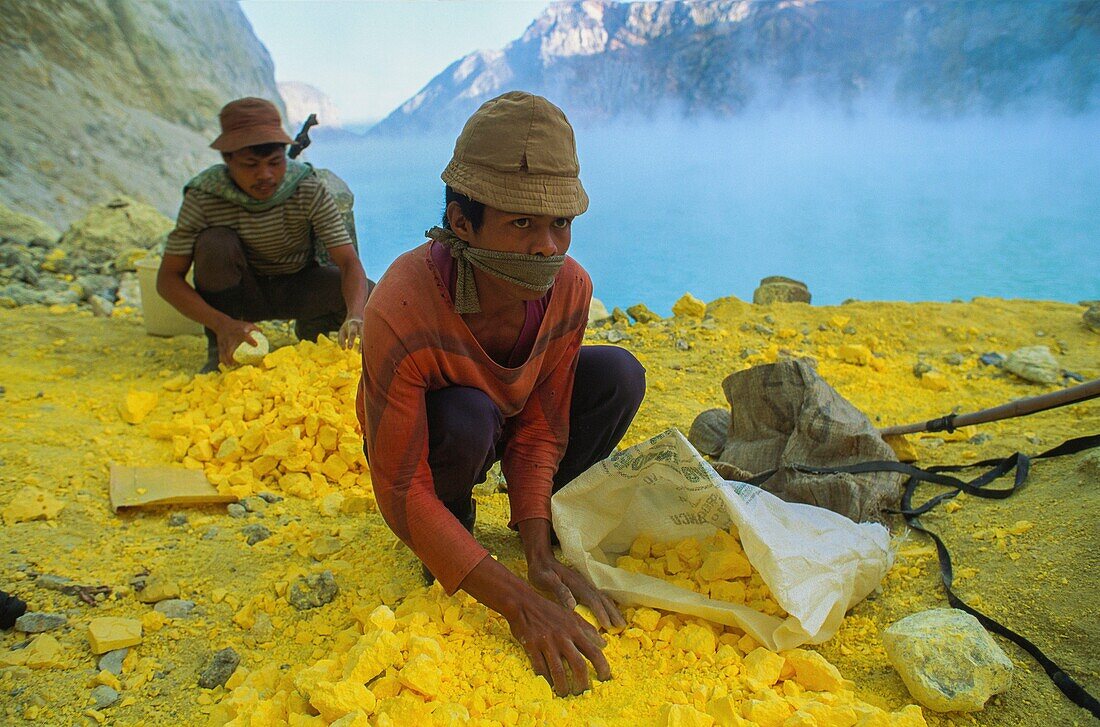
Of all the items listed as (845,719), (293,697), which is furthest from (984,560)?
(293,697)

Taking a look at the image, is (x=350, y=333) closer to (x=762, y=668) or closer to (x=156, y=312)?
(x=156, y=312)

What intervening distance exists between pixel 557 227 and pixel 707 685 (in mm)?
901

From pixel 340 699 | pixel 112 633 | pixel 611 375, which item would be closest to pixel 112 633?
pixel 112 633

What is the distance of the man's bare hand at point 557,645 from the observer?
1.35 m

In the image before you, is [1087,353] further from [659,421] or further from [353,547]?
[353,547]

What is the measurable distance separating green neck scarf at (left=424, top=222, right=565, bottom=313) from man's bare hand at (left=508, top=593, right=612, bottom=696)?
0.59m

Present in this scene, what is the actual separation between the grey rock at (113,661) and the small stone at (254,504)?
28.3 inches

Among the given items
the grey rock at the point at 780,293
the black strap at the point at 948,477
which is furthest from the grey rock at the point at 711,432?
the grey rock at the point at 780,293

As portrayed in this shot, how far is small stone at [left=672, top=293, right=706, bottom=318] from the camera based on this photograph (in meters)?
4.36

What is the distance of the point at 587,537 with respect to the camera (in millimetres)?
1691

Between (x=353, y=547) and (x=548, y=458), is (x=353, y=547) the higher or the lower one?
the lower one

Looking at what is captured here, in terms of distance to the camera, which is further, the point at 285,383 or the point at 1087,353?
the point at 1087,353

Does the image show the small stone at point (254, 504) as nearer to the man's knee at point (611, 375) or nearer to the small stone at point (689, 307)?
the man's knee at point (611, 375)

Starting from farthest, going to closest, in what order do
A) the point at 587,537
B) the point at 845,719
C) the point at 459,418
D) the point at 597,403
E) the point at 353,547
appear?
the point at 353,547
the point at 597,403
the point at 587,537
the point at 459,418
the point at 845,719
